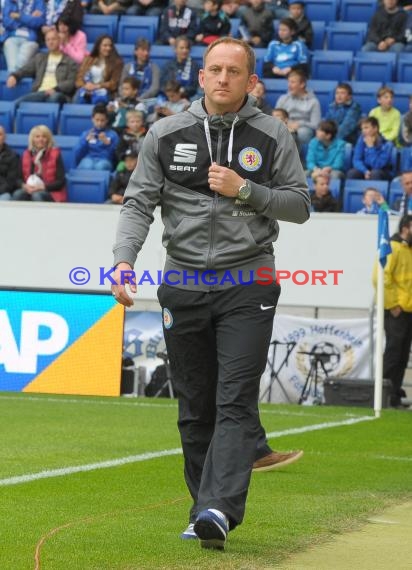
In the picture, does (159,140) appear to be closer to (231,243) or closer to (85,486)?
(231,243)

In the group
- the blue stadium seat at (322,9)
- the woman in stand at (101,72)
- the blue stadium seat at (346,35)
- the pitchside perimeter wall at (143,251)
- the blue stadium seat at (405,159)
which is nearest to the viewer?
the pitchside perimeter wall at (143,251)

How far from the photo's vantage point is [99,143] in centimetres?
1967

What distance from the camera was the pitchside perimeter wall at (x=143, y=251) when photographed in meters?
17.3

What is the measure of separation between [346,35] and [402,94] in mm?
1876

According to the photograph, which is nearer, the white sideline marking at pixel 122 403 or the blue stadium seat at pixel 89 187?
the white sideline marking at pixel 122 403

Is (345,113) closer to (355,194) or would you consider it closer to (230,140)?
(355,194)

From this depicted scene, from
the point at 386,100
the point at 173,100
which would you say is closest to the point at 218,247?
the point at 386,100

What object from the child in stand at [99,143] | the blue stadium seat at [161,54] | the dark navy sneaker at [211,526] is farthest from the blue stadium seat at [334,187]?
the dark navy sneaker at [211,526]

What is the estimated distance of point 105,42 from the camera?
20859 mm

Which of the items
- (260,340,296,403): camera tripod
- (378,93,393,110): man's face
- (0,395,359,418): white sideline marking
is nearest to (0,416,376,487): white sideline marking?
(0,395,359,418): white sideline marking

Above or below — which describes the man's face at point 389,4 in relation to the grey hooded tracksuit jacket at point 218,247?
above

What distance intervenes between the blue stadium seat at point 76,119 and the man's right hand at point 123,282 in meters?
15.6

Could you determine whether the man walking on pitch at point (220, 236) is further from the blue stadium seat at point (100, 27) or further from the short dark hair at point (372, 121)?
the blue stadium seat at point (100, 27)

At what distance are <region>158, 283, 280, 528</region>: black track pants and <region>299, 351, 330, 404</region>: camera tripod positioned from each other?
1050cm
